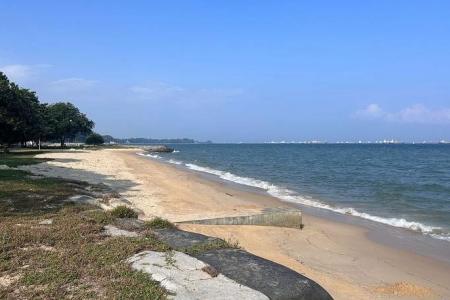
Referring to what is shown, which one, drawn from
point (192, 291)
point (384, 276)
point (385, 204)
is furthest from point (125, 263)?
point (385, 204)

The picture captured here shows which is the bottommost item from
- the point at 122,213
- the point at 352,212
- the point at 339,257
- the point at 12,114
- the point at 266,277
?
the point at 352,212

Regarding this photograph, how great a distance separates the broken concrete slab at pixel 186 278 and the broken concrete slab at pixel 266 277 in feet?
0.59

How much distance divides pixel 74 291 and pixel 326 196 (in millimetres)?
20584

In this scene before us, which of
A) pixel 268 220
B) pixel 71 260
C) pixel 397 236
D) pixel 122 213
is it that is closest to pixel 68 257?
pixel 71 260

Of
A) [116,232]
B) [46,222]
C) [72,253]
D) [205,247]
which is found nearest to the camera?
[72,253]

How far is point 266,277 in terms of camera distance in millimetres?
6344

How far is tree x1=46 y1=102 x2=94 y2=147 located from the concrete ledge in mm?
84044

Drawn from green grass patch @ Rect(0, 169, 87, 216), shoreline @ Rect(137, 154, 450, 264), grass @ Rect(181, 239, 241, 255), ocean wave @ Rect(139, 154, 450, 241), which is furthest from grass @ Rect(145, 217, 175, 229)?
ocean wave @ Rect(139, 154, 450, 241)

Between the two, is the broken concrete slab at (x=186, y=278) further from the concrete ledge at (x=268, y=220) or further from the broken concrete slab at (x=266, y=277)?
the concrete ledge at (x=268, y=220)

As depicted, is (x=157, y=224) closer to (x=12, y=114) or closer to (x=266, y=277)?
(x=266, y=277)

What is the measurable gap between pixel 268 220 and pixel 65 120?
93472 millimetres

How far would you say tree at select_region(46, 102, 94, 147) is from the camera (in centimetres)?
9638

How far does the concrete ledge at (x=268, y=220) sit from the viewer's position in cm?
1298

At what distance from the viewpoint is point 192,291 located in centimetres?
579
